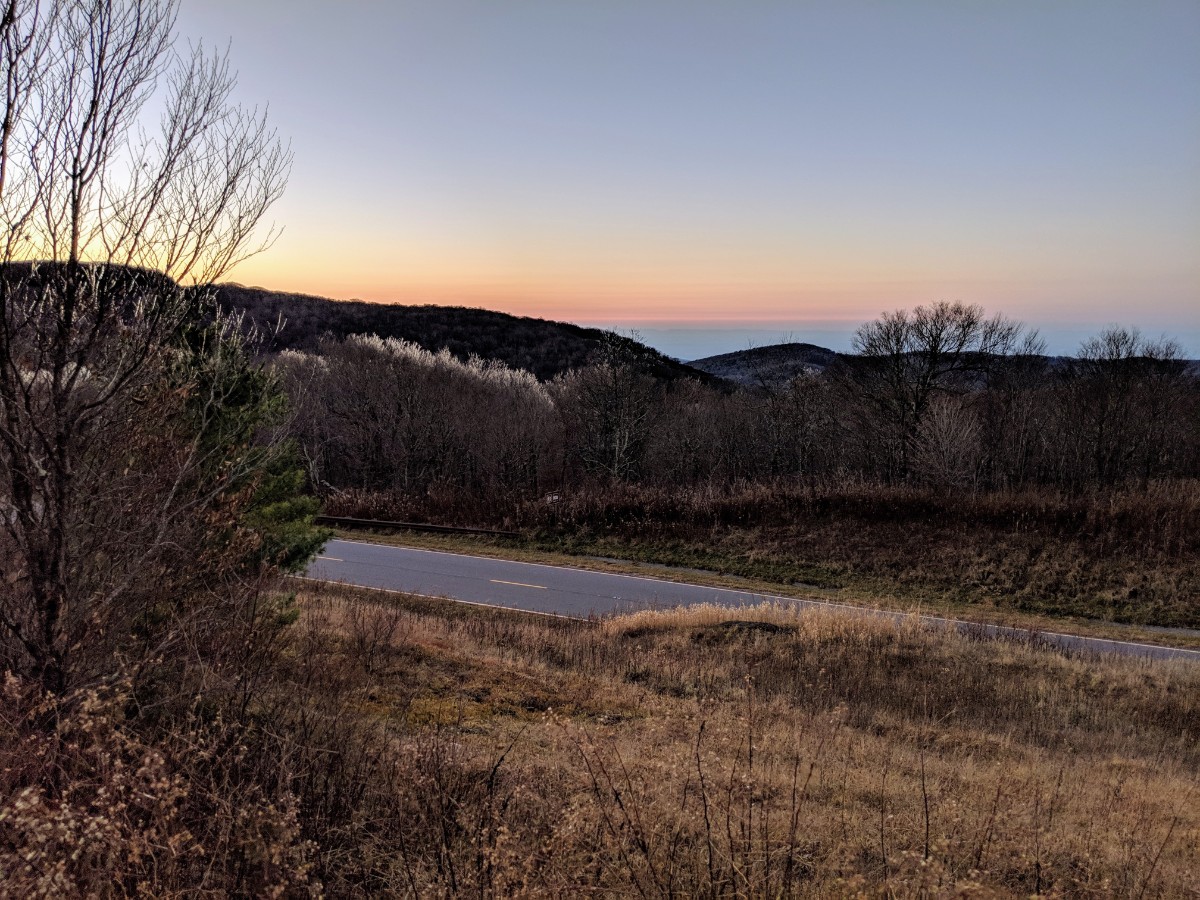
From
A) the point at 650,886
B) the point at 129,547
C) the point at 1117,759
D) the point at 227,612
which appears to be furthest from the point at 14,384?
the point at 1117,759

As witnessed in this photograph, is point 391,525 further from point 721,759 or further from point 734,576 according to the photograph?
point 721,759

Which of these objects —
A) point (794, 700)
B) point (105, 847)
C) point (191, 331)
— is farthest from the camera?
point (794, 700)

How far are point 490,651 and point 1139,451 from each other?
5315 cm

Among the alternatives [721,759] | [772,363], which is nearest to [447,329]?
[772,363]

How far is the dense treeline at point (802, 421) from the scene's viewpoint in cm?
4066

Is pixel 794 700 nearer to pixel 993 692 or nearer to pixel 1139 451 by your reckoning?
pixel 993 692

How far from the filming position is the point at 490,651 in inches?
448

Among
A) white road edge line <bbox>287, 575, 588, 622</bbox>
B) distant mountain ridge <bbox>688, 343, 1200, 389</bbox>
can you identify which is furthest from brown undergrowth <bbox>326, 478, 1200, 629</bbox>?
distant mountain ridge <bbox>688, 343, 1200, 389</bbox>

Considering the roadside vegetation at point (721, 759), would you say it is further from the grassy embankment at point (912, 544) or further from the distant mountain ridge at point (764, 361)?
the distant mountain ridge at point (764, 361)

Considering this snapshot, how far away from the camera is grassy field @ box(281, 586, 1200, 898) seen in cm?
373

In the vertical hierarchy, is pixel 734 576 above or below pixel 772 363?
below

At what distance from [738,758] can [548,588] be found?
13179 mm

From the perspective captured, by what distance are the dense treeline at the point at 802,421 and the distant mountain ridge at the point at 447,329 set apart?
52837mm

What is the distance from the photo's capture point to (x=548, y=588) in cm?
1780
